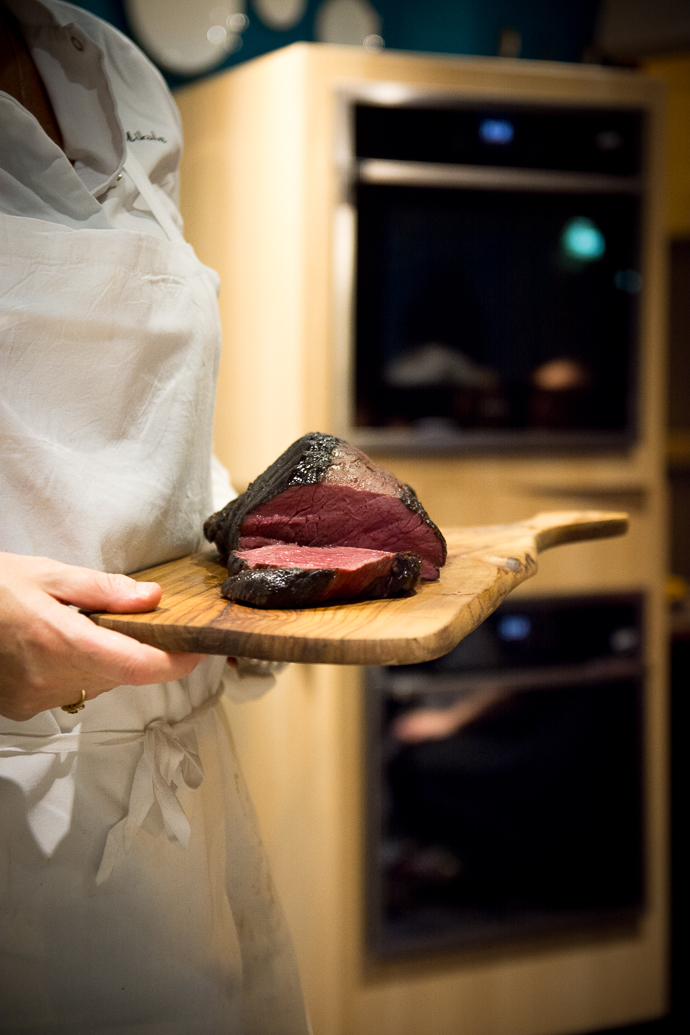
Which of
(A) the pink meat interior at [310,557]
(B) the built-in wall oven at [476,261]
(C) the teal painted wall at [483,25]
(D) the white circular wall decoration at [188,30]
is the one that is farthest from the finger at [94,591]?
(C) the teal painted wall at [483,25]

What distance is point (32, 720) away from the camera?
74 centimetres

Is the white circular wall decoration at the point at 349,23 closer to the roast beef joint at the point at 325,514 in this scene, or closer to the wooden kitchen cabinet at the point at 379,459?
the wooden kitchen cabinet at the point at 379,459

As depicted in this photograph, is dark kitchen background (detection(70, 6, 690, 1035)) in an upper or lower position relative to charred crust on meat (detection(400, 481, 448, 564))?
lower

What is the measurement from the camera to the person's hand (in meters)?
0.60

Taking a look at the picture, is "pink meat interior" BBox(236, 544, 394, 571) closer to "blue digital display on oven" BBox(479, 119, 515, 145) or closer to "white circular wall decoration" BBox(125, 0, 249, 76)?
"white circular wall decoration" BBox(125, 0, 249, 76)

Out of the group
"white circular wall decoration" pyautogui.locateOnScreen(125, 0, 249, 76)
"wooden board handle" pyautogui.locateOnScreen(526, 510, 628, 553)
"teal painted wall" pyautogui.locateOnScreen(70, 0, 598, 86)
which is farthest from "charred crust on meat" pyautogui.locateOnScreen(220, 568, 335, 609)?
"teal painted wall" pyautogui.locateOnScreen(70, 0, 598, 86)

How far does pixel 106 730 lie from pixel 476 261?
1.27 metres

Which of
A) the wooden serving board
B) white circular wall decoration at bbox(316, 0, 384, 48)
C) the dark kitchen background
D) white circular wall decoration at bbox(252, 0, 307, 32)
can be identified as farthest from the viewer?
white circular wall decoration at bbox(316, 0, 384, 48)

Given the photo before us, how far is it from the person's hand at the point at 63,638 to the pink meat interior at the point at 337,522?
19cm

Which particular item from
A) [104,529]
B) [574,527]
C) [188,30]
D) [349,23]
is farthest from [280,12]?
[104,529]

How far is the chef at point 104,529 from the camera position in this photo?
72 centimetres

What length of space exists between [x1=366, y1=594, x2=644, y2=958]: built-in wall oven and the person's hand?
120 centimetres

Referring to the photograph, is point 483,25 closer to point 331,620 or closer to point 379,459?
point 379,459

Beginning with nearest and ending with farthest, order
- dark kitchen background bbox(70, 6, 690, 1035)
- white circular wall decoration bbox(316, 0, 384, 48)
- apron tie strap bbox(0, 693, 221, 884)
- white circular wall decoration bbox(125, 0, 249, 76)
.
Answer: apron tie strap bbox(0, 693, 221, 884)
white circular wall decoration bbox(125, 0, 249, 76)
dark kitchen background bbox(70, 6, 690, 1035)
white circular wall decoration bbox(316, 0, 384, 48)
